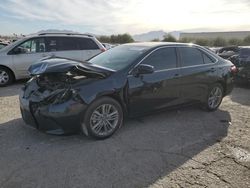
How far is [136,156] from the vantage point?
4.15 meters

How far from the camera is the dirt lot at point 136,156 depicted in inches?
138

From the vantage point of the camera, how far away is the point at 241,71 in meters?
9.89

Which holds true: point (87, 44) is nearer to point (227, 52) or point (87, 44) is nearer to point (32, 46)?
point (32, 46)

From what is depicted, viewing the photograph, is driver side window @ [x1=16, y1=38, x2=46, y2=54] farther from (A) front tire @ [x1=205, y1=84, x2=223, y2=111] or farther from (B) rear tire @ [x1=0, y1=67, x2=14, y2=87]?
(A) front tire @ [x1=205, y1=84, x2=223, y2=111]

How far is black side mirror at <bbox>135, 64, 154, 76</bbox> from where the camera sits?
4902mm

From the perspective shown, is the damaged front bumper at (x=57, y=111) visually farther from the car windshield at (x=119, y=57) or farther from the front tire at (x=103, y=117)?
the car windshield at (x=119, y=57)

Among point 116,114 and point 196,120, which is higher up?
point 116,114

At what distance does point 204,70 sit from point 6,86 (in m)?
6.55

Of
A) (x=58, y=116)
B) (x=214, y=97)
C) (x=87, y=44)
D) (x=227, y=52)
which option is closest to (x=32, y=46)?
(x=87, y=44)

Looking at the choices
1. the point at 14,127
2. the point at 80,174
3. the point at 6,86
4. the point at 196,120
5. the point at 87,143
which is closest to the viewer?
the point at 80,174

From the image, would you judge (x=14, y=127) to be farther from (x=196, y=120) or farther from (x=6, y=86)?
(x=6, y=86)

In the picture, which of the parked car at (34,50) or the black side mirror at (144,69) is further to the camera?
the parked car at (34,50)

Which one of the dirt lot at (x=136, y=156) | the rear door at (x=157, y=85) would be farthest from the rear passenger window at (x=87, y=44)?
the rear door at (x=157, y=85)

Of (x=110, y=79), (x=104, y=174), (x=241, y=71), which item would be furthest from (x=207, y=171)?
(x=241, y=71)
